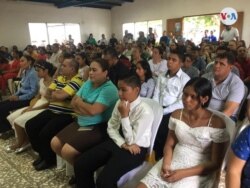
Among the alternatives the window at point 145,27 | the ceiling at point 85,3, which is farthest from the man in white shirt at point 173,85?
the window at point 145,27

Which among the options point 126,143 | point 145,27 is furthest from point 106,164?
point 145,27

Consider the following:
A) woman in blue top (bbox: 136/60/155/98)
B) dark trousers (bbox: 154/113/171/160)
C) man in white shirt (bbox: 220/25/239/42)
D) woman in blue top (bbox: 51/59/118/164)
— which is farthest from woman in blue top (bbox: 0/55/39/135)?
man in white shirt (bbox: 220/25/239/42)

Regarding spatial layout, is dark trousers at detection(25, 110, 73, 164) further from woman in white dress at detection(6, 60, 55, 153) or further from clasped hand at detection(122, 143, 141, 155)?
clasped hand at detection(122, 143, 141, 155)

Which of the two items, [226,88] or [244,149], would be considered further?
[226,88]

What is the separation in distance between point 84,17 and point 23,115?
11.1 meters

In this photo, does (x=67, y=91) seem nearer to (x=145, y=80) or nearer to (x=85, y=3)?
(x=145, y=80)

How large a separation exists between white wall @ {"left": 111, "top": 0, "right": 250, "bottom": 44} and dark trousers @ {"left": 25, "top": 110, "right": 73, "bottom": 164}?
331 inches

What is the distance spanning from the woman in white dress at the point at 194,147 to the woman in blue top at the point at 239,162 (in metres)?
0.23

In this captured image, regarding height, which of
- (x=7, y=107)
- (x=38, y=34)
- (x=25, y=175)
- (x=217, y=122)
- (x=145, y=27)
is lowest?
(x=25, y=175)

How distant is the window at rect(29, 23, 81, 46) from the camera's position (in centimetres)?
1118

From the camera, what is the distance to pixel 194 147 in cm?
140

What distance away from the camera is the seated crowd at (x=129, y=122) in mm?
1336

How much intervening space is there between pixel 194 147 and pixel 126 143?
0.48 m

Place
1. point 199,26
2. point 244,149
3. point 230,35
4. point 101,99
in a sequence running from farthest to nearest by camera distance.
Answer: point 199,26 → point 230,35 → point 101,99 → point 244,149
